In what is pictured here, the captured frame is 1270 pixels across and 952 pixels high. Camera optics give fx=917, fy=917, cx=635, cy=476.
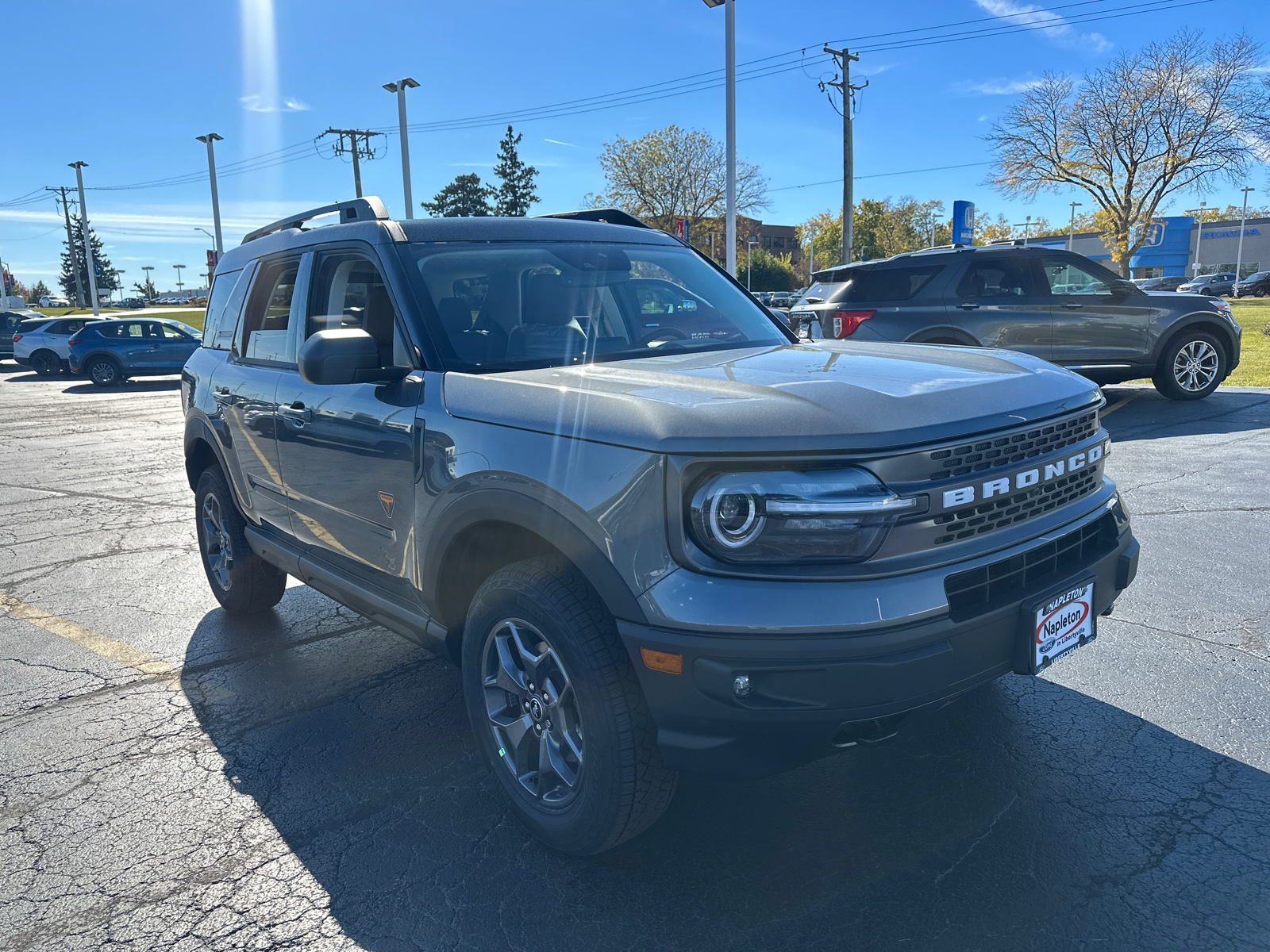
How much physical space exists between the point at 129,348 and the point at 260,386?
2183 cm

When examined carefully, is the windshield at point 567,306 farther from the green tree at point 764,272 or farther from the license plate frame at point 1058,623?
the green tree at point 764,272

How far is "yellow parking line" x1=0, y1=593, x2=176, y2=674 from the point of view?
4.33 m

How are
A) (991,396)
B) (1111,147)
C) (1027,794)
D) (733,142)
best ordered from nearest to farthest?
(991,396) → (1027,794) → (733,142) → (1111,147)

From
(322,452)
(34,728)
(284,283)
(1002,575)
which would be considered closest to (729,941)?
(1002,575)

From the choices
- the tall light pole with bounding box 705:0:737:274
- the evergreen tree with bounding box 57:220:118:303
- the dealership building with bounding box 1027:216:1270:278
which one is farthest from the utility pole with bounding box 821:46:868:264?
the evergreen tree with bounding box 57:220:118:303

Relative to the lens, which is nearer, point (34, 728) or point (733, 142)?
point (34, 728)

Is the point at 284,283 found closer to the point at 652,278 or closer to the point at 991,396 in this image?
the point at 652,278

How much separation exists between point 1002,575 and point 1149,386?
42.4 feet

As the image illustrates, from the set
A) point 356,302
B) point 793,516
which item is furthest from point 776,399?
point 356,302

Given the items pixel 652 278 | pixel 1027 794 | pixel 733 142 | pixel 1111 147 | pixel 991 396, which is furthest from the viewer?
pixel 1111 147

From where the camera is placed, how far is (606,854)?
269 centimetres

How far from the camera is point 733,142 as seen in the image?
2067 cm

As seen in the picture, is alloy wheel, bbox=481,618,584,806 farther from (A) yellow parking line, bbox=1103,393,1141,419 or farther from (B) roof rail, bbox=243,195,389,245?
(A) yellow parking line, bbox=1103,393,1141,419

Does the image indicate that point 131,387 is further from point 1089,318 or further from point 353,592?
point 353,592
